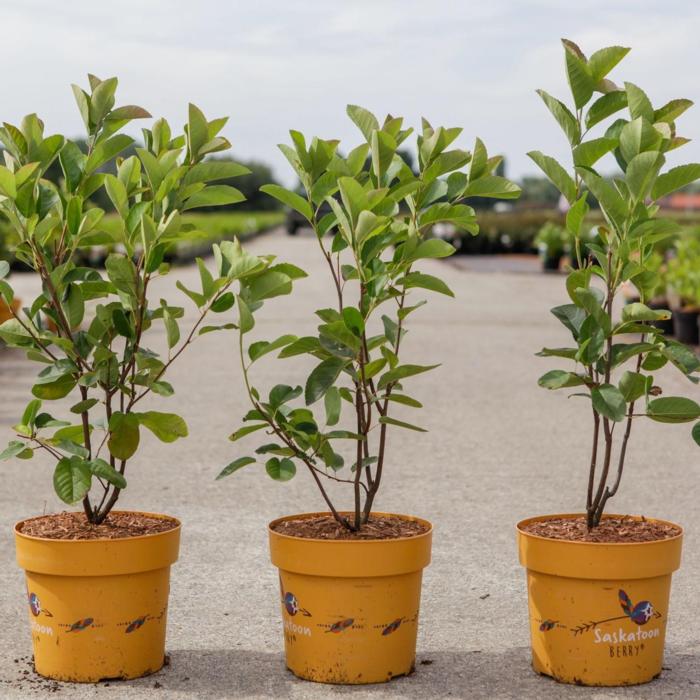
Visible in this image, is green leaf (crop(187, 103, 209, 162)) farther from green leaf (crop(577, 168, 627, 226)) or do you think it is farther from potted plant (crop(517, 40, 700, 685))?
green leaf (crop(577, 168, 627, 226))

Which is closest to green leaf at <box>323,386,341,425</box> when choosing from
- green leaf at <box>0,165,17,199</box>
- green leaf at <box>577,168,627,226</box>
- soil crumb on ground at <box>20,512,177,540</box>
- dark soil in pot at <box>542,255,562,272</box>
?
soil crumb on ground at <box>20,512,177,540</box>

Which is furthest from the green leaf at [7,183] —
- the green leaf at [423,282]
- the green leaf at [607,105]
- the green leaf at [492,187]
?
the green leaf at [607,105]

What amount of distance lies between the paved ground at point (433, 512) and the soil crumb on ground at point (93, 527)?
408 mm

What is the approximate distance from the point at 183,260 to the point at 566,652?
86.8ft

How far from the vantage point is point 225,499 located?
5969 millimetres

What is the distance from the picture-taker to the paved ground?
11.5 feet

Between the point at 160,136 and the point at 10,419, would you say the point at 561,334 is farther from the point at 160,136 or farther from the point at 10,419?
the point at 160,136

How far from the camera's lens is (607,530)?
11.6 ft

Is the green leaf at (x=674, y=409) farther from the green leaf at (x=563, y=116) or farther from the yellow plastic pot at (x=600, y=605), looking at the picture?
the green leaf at (x=563, y=116)

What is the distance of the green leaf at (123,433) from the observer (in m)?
3.43

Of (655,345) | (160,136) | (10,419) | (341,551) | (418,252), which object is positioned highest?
(160,136)

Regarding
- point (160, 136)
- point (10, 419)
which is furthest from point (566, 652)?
point (10, 419)

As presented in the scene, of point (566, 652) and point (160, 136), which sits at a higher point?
point (160, 136)

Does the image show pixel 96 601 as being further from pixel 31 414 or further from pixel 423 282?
pixel 423 282
